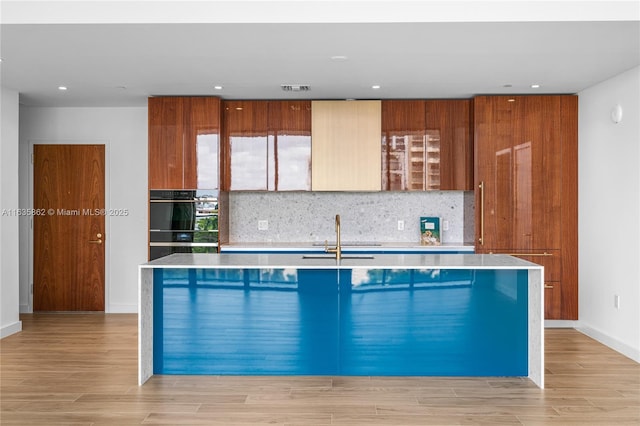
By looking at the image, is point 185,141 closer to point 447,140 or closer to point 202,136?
point 202,136

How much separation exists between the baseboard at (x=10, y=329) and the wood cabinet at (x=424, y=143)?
410 cm

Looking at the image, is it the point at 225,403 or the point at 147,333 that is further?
the point at 147,333

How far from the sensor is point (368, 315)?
4199 mm

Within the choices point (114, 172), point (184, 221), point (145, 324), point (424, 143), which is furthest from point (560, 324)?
point (114, 172)

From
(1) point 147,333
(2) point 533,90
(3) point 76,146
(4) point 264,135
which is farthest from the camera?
(3) point 76,146

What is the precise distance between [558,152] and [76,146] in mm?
5504

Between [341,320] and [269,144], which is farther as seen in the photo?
[269,144]

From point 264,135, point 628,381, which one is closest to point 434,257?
point 628,381

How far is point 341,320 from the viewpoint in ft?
13.8

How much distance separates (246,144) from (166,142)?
854 mm

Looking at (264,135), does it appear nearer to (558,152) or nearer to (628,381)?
(558,152)

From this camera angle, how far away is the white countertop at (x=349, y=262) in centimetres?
393

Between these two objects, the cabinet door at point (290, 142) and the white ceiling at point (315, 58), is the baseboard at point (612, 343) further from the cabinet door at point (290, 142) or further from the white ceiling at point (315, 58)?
the cabinet door at point (290, 142)

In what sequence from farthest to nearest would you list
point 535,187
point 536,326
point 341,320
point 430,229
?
point 430,229, point 535,187, point 341,320, point 536,326
